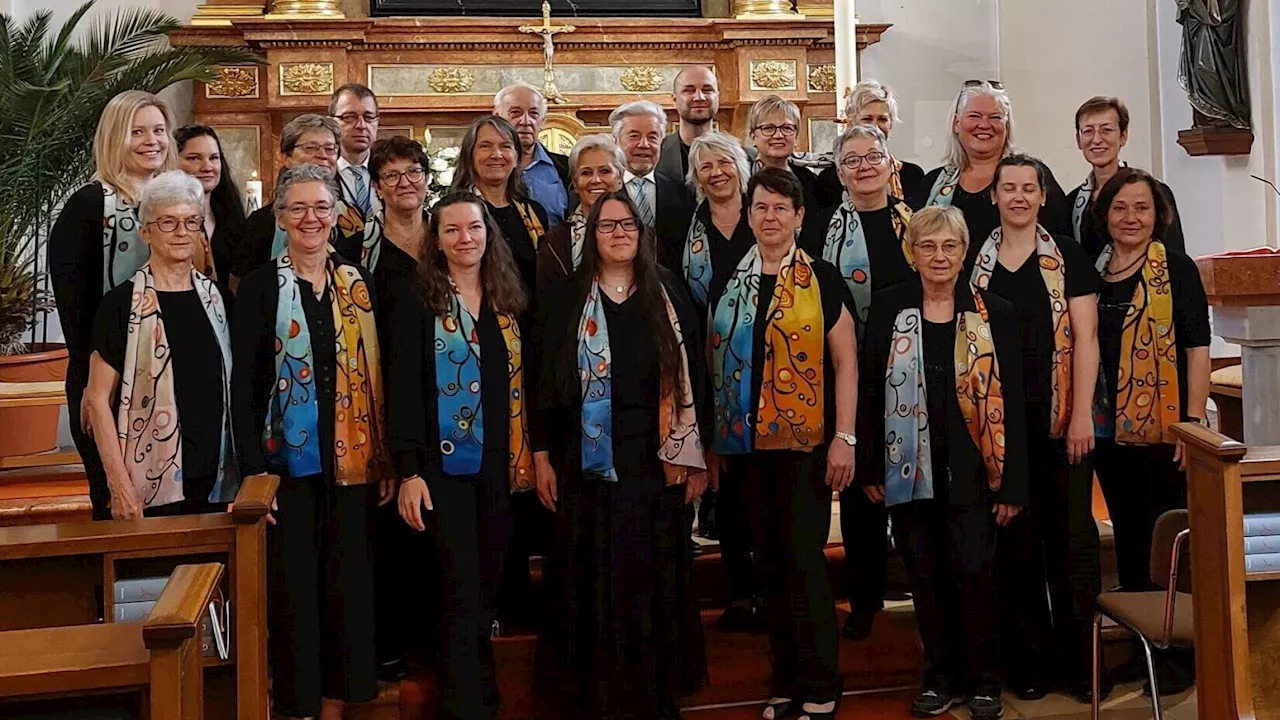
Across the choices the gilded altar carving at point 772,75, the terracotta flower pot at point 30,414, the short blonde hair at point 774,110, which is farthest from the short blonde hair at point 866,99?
the terracotta flower pot at point 30,414

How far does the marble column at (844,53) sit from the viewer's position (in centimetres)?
399

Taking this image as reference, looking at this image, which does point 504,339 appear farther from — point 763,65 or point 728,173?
point 763,65

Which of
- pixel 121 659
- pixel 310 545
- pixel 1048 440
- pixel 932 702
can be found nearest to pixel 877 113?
pixel 1048 440

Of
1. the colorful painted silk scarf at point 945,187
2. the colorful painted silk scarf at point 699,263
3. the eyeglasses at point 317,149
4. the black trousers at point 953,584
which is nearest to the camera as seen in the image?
the black trousers at point 953,584

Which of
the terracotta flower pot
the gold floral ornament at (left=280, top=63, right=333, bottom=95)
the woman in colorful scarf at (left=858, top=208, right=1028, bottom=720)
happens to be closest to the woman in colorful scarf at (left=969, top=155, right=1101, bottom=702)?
the woman in colorful scarf at (left=858, top=208, right=1028, bottom=720)

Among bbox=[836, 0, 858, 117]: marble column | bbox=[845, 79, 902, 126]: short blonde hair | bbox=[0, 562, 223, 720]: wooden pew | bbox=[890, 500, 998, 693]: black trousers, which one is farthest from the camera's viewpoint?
bbox=[836, 0, 858, 117]: marble column

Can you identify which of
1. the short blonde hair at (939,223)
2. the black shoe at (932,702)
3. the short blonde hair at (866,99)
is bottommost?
the black shoe at (932,702)

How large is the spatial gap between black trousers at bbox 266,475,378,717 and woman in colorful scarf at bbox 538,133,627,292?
76cm

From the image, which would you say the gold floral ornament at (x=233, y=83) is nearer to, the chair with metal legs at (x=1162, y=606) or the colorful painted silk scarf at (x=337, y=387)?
the colorful painted silk scarf at (x=337, y=387)

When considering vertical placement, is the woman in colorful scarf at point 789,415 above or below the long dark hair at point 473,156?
below

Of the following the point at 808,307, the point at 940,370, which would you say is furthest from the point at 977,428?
the point at 808,307

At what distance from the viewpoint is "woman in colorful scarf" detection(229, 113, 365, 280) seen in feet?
11.2

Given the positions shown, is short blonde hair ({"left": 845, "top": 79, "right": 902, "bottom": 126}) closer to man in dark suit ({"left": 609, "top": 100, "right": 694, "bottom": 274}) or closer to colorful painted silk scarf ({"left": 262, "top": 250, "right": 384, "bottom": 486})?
man in dark suit ({"left": 609, "top": 100, "right": 694, "bottom": 274})

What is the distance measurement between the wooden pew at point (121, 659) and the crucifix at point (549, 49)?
5384mm
